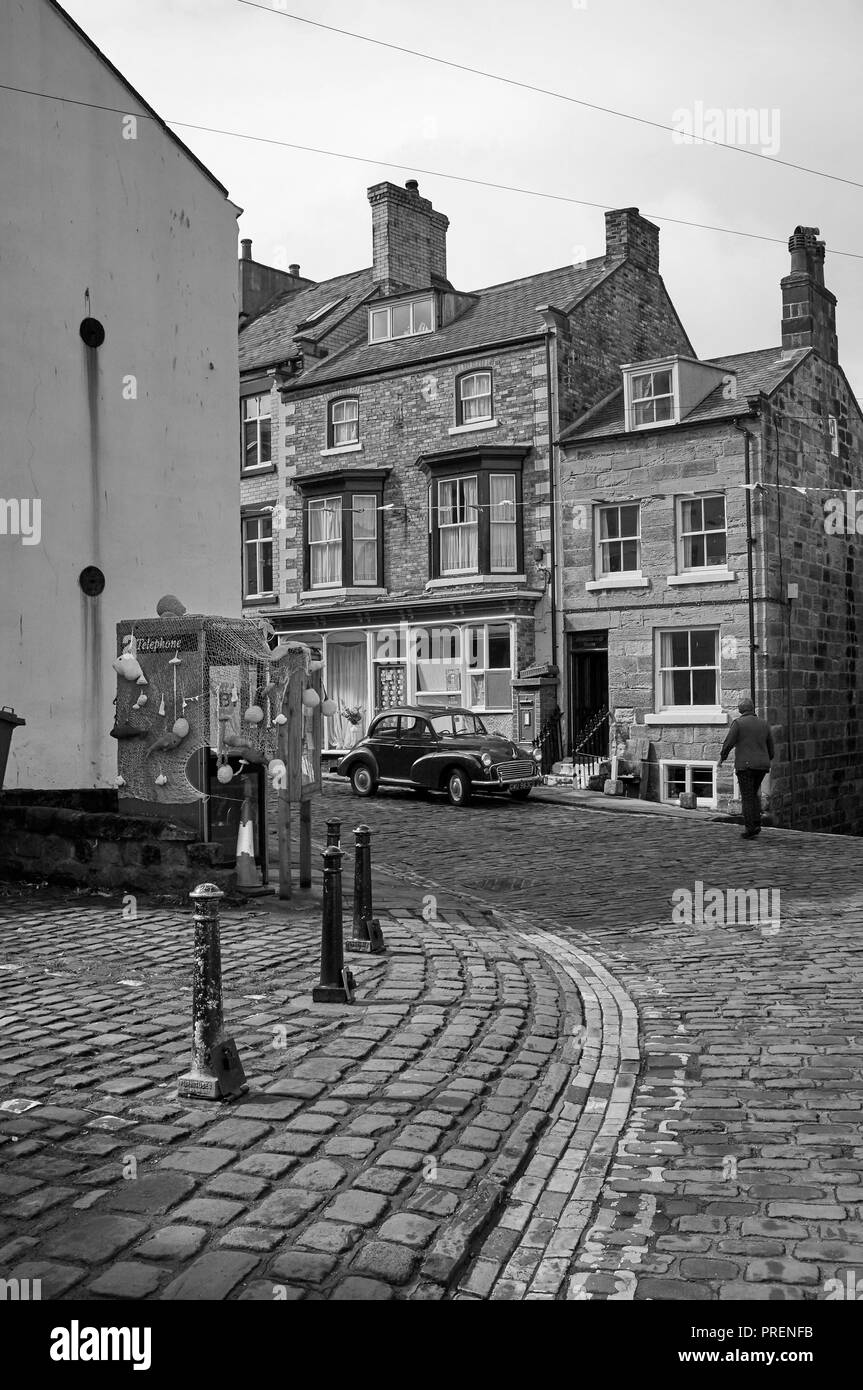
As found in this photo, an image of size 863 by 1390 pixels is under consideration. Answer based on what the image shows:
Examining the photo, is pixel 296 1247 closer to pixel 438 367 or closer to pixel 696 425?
pixel 696 425

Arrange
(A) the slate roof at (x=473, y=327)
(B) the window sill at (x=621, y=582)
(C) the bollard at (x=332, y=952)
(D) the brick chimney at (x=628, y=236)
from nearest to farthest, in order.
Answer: (C) the bollard at (x=332, y=952) → (B) the window sill at (x=621, y=582) → (A) the slate roof at (x=473, y=327) → (D) the brick chimney at (x=628, y=236)

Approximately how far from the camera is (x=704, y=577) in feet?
78.6

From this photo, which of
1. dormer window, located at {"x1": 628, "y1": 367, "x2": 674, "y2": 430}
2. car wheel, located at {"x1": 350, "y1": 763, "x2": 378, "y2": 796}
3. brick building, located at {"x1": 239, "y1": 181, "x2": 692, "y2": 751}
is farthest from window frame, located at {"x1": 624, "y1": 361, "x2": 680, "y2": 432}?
car wheel, located at {"x1": 350, "y1": 763, "x2": 378, "y2": 796}

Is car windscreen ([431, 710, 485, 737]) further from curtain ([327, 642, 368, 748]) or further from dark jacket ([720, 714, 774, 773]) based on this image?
curtain ([327, 642, 368, 748])

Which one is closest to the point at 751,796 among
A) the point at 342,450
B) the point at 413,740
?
the point at 413,740

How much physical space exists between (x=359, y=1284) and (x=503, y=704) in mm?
23177

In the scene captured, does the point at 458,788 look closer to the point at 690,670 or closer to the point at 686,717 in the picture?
the point at 686,717

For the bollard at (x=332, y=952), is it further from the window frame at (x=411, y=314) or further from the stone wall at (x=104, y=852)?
the window frame at (x=411, y=314)

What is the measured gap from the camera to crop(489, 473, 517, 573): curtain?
88.4ft

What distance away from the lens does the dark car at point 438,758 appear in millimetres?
20484

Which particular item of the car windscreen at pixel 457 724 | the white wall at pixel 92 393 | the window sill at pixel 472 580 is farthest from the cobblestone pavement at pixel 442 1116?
the window sill at pixel 472 580

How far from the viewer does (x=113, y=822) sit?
403 inches

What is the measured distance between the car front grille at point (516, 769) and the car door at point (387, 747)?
2.20 metres

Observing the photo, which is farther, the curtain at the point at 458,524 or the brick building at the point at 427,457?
the curtain at the point at 458,524
